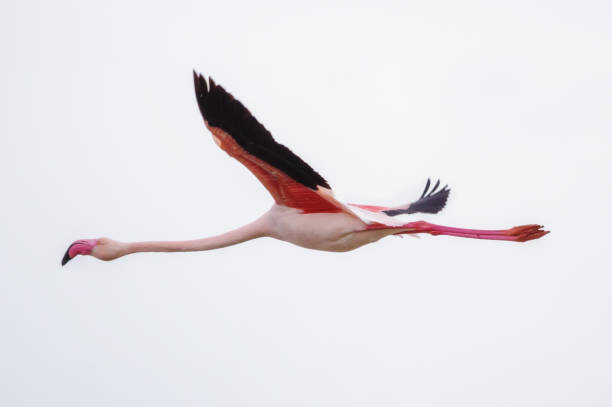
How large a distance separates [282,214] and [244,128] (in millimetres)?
1614

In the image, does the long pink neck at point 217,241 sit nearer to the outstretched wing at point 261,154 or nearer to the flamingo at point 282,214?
the flamingo at point 282,214

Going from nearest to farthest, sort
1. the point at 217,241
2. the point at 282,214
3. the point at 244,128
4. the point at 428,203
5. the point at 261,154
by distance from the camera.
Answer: the point at 244,128, the point at 261,154, the point at 282,214, the point at 217,241, the point at 428,203

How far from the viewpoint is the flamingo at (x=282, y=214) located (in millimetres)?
7691

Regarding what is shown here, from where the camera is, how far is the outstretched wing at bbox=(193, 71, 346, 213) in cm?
754

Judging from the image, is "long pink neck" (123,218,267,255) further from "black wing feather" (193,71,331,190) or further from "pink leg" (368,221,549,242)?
"pink leg" (368,221,549,242)

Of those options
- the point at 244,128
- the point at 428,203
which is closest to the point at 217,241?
the point at 244,128

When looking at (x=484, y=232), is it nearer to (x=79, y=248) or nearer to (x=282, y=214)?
(x=282, y=214)

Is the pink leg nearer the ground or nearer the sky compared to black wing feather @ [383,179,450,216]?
nearer the ground

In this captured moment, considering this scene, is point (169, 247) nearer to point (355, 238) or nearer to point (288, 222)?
point (288, 222)

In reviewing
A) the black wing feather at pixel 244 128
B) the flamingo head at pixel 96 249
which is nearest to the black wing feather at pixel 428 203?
the black wing feather at pixel 244 128

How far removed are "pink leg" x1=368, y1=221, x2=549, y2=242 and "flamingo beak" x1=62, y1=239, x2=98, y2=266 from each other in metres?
3.10

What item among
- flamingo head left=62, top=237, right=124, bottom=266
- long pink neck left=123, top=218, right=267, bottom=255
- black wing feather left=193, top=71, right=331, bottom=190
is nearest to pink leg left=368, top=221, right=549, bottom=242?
black wing feather left=193, top=71, right=331, bottom=190

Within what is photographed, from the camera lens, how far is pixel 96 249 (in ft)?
31.5

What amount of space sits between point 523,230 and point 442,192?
7.96ft
